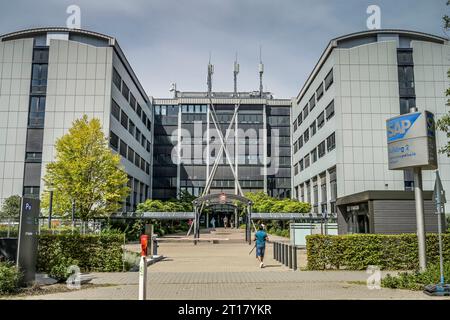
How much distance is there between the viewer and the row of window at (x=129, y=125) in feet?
150

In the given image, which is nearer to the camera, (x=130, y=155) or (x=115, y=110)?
(x=115, y=110)

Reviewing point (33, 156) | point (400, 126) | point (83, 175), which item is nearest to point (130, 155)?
point (33, 156)

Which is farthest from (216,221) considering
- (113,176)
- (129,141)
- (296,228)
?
(296,228)

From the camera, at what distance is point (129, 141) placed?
53.4 m

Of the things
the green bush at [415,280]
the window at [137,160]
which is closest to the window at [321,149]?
the window at [137,160]

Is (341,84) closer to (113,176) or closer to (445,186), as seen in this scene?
(445,186)

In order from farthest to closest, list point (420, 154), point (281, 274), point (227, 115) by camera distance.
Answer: point (227, 115), point (281, 274), point (420, 154)

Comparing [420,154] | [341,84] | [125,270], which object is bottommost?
[125,270]

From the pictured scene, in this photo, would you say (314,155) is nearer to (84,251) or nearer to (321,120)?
(321,120)

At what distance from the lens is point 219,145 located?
76438 mm

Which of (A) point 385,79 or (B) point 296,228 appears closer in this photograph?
(B) point 296,228

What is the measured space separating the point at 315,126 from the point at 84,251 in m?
44.2

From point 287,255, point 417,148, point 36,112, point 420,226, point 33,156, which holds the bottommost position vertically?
point 287,255

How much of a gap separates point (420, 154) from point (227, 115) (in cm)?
6580
